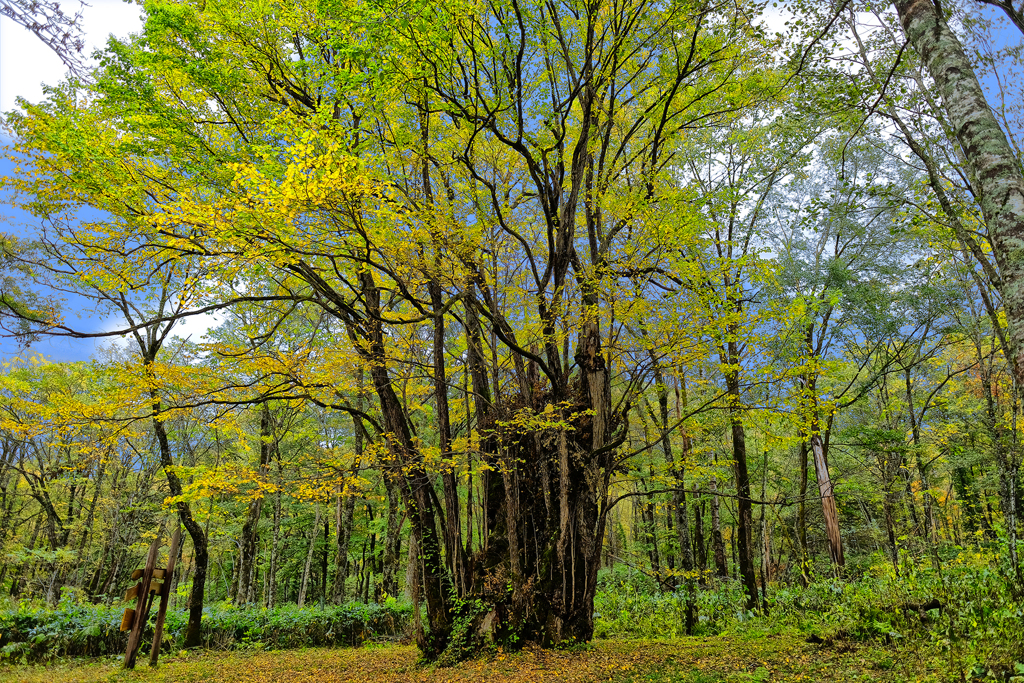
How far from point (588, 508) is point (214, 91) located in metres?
7.76

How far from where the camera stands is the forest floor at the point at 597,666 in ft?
15.2

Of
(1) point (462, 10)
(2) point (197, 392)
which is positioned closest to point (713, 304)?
(1) point (462, 10)

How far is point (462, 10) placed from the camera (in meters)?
5.64

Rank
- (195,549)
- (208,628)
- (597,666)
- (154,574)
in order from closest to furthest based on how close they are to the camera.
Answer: (597,666) → (154,574) → (195,549) → (208,628)

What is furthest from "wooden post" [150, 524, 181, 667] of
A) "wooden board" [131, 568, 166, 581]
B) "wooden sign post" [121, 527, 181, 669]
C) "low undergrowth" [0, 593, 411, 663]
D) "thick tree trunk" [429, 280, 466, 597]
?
"thick tree trunk" [429, 280, 466, 597]

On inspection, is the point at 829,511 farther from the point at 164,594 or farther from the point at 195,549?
the point at 195,549

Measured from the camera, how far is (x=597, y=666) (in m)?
5.62

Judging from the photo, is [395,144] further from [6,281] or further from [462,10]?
[6,281]

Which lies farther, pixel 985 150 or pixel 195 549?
pixel 195 549

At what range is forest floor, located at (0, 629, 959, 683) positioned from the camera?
464 cm

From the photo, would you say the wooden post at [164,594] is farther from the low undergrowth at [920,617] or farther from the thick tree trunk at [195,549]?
the low undergrowth at [920,617]

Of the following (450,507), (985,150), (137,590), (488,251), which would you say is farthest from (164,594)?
(985,150)

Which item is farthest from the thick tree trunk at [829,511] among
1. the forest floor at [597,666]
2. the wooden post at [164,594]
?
the wooden post at [164,594]

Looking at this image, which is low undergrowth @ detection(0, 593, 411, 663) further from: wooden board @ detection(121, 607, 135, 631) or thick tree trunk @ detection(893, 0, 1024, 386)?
thick tree trunk @ detection(893, 0, 1024, 386)
